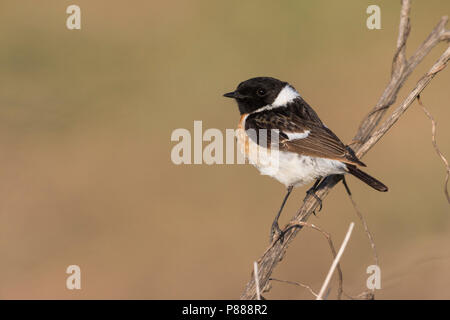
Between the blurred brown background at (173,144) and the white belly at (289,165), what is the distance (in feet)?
5.99

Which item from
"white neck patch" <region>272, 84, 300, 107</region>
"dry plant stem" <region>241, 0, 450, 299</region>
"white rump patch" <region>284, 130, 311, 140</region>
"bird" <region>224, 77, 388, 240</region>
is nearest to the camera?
"dry plant stem" <region>241, 0, 450, 299</region>

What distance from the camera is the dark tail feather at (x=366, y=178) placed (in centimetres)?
367

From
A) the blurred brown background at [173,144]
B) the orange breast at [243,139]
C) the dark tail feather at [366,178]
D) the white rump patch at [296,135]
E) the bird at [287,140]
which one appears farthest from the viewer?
the blurred brown background at [173,144]

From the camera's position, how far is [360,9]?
31.4ft

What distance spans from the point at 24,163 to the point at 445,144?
18.2 feet

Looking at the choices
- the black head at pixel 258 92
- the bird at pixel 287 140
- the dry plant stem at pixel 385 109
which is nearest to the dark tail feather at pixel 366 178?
the bird at pixel 287 140

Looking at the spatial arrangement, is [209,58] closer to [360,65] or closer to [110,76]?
[110,76]

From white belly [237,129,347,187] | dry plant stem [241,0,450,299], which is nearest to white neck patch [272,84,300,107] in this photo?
white belly [237,129,347,187]

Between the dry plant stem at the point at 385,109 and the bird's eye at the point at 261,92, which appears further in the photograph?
the bird's eye at the point at 261,92

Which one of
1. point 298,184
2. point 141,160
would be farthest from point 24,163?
point 298,184

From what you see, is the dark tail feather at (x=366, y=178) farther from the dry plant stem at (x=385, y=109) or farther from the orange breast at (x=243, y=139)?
the orange breast at (x=243, y=139)

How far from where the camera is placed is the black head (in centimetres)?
454

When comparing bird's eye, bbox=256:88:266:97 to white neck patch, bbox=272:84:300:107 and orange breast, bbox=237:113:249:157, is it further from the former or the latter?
orange breast, bbox=237:113:249:157

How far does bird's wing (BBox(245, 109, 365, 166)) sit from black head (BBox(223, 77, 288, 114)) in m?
0.15
